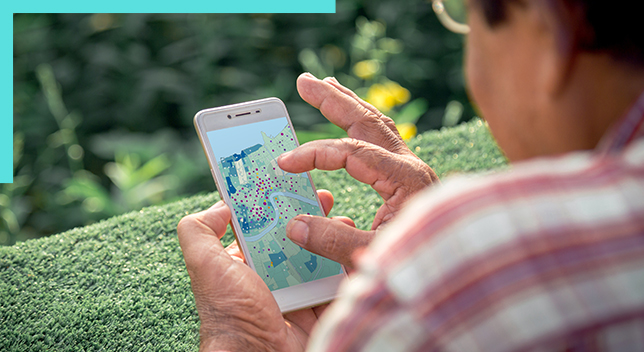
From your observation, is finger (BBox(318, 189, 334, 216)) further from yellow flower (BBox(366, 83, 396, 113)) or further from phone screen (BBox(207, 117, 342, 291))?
yellow flower (BBox(366, 83, 396, 113))

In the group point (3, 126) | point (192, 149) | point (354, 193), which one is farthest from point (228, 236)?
point (192, 149)

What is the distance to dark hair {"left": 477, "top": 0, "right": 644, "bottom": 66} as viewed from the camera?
0.36 metres

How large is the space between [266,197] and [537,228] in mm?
751

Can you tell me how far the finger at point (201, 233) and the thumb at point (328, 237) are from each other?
130 mm

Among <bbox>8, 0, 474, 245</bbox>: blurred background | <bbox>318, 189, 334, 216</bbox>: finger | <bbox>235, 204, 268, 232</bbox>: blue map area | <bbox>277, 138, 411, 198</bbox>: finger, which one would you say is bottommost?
<bbox>8, 0, 474, 245</bbox>: blurred background

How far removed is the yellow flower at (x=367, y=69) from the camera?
2.44 m

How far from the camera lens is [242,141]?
103 cm

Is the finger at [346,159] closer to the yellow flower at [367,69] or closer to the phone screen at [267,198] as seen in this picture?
the phone screen at [267,198]

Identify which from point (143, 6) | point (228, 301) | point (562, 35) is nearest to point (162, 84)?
point (143, 6)

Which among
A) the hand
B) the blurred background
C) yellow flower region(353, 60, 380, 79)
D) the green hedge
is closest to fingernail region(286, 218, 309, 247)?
the hand

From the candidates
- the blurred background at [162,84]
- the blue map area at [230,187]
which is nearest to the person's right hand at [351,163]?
the blue map area at [230,187]

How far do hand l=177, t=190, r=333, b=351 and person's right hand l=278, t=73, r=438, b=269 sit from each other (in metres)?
0.13

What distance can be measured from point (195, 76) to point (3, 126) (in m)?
1.34

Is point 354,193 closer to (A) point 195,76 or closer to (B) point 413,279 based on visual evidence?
(B) point 413,279
